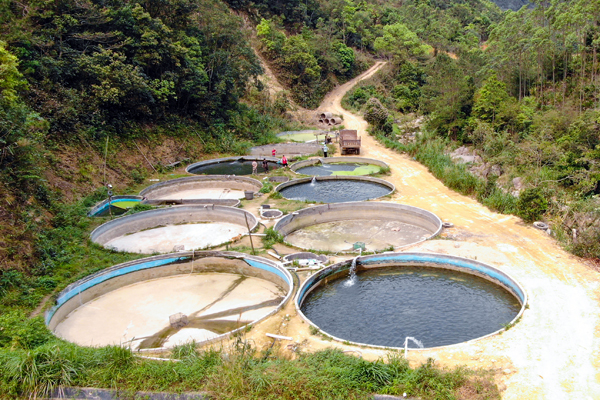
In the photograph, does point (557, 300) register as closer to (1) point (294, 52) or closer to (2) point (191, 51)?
(2) point (191, 51)

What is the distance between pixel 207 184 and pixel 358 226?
10986 mm

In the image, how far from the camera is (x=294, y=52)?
1982 inches

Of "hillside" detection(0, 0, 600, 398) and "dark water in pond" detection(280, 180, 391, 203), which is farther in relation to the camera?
"dark water in pond" detection(280, 180, 391, 203)

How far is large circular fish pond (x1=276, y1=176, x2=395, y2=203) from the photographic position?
81.3ft

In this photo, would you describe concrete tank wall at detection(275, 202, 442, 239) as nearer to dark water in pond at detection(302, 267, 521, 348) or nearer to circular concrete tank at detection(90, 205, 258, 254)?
circular concrete tank at detection(90, 205, 258, 254)

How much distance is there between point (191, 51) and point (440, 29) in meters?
48.5

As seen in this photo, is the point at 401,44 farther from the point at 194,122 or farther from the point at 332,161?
the point at 194,122

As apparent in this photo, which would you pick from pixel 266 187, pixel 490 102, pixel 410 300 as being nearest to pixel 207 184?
pixel 266 187

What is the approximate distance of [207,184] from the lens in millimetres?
27844

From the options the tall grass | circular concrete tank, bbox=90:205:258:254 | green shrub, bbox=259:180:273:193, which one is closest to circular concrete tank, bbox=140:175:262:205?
green shrub, bbox=259:180:273:193

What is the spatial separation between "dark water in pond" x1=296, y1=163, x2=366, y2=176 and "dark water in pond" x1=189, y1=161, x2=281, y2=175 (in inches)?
88.0

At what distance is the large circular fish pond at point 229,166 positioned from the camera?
101 feet

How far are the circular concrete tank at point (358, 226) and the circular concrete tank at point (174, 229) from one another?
7.50 ft

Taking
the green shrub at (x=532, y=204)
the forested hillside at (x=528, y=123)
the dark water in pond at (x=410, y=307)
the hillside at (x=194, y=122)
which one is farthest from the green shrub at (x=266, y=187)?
the green shrub at (x=532, y=204)
